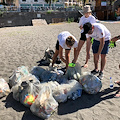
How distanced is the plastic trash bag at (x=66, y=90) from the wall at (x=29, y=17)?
19.1 m

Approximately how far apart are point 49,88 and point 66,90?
14.9 inches

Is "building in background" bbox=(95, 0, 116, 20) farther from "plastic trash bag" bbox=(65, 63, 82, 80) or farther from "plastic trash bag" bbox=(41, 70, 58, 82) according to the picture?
"plastic trash bag" bbox=(41, 70, 58, 82)

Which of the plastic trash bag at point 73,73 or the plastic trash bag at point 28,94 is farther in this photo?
the plastic trash bag at point 73,73

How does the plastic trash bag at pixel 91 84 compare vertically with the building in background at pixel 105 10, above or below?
Result: below

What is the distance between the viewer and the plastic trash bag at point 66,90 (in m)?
2.43

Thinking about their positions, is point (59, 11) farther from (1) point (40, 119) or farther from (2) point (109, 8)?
(1) point (40, 119)

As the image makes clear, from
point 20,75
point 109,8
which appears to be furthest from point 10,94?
point 109,8

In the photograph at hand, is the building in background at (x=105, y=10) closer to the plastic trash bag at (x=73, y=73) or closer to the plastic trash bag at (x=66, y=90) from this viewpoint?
the plastic trash bag at (x=73, y=73)

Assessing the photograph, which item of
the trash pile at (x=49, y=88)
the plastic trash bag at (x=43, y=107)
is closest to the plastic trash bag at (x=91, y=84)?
the trash pile at (x=49, y=88)

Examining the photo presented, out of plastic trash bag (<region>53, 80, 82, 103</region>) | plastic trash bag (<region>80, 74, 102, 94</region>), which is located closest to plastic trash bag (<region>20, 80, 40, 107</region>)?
plastic trash bag (<region>53, 80, 82, 103</region>)

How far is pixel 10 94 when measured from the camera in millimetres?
2748

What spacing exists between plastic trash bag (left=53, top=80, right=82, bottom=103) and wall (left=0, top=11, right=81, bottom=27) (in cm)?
1907

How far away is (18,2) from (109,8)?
72.5ft

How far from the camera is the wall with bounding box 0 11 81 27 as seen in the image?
1923cm
